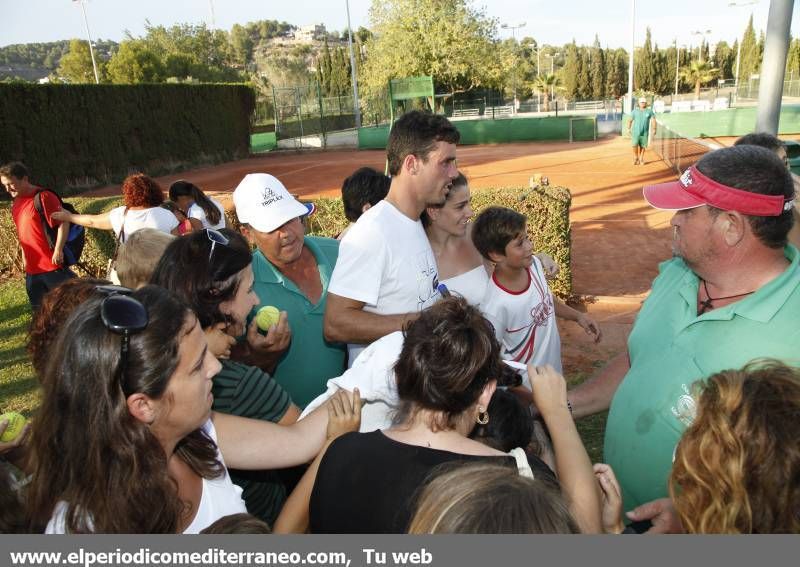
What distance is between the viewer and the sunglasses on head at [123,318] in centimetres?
154

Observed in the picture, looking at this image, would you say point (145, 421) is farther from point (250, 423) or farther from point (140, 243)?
point (140, 243)

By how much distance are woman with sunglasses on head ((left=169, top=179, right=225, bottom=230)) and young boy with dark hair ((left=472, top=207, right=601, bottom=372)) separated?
341 cm

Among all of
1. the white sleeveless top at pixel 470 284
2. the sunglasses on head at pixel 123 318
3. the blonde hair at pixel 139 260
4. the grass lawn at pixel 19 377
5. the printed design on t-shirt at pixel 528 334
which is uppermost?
the sunglasses on head at pixel 123 318

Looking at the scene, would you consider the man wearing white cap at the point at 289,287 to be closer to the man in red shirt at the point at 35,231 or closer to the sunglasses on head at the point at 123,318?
the sunglasses on head at the point at 123,318

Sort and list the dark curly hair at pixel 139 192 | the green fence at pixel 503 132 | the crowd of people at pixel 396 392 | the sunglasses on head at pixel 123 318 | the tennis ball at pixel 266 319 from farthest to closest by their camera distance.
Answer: the green fence at pixel 503 132 → the dark curly hair at pixel 139 192 → the tennis ball at pixel 266 319 → the sunglasses on head at pixel 123 318 → the crowd of people at pixel 396 392

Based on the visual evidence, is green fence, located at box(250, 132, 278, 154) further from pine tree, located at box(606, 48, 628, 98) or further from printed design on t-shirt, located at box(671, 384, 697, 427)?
pine tree, located at box(606, 48, 628, 98)

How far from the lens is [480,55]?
4550 centimetres

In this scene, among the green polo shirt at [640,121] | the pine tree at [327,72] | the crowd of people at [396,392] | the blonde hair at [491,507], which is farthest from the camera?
the pine tree at [327,72]

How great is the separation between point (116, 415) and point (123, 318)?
0.26 metres

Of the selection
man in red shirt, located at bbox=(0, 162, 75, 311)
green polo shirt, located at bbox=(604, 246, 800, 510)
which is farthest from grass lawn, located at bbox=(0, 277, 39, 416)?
green polo shirt, located at bbox=(604, 246, 800, 510)

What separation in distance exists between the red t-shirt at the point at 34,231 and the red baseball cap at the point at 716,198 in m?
6.00

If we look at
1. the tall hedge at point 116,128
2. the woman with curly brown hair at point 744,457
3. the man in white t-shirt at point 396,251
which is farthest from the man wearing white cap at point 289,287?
the tall hedge at point 116,128

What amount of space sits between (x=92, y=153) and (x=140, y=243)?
25.9 meters

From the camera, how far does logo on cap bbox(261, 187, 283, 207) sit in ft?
10.4
